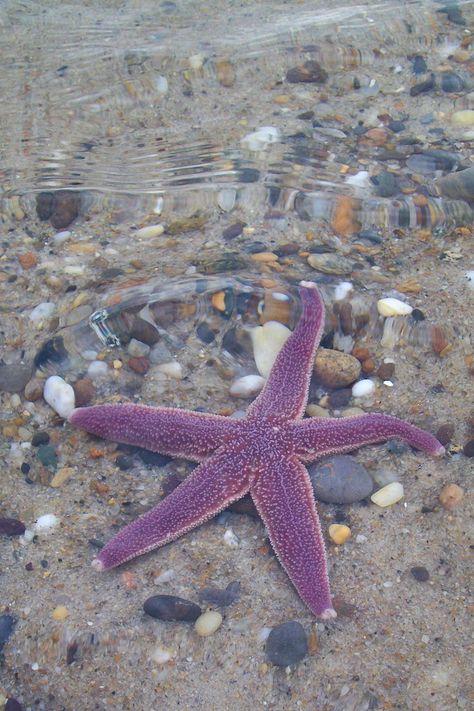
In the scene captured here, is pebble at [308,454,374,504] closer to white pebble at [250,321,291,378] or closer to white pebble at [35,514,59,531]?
white pebble at [250,321,291,378]

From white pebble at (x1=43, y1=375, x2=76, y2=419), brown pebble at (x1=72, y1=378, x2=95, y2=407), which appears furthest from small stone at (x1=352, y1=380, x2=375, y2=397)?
white pebble at (x1=43, y1=375, x2=76, y2=419)

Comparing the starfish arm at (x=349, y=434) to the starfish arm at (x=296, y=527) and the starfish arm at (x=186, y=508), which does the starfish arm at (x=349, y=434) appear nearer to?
the starfish arm at (x=296, y=527)

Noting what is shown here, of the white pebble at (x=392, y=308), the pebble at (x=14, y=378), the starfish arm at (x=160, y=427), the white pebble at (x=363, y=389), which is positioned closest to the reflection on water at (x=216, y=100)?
the white pebble at (x=392, y=308)

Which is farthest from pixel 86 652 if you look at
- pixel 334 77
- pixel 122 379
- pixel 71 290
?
pixel 334 77

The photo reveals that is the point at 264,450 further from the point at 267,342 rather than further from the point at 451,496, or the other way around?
the point at 451,496

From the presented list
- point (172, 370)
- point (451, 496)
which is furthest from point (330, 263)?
point (451, 496)

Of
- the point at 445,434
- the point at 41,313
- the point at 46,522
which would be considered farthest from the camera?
the point at 41,313
